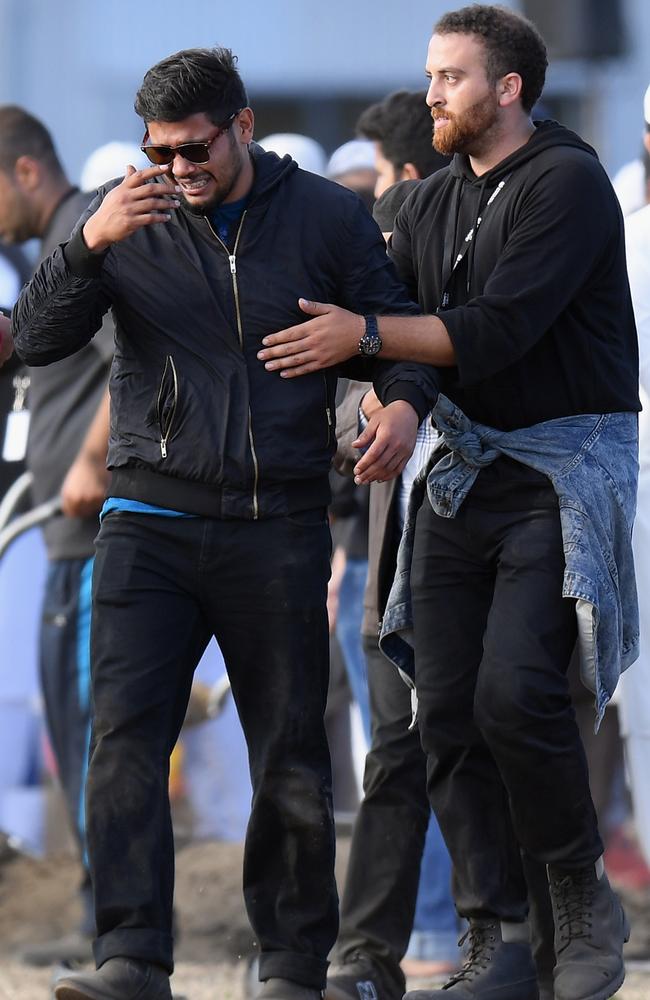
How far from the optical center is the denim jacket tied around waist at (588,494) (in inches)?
183

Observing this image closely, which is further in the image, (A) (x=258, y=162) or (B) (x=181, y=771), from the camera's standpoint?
(B) (x=181, y=771)

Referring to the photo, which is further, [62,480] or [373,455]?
[62,480]

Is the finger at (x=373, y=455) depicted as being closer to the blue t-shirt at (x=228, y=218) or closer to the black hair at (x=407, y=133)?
the blue t-shirt at (x=228, y=218)

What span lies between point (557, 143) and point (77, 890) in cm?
378

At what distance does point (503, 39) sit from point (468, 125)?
0.75 feet

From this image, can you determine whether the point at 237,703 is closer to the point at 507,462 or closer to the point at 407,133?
the point at 507,462

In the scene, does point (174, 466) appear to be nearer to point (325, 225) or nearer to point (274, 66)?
point (325, 225)

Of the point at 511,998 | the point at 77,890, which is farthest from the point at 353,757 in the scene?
the point at 511,998

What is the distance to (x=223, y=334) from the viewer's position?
15.1 ft

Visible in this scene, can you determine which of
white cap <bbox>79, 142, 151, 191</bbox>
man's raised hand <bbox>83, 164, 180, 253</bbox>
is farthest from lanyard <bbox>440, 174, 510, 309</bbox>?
white cap <bbox>79, 142, 151, 191</bbox>

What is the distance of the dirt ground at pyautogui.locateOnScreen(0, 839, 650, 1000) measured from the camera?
634 cm

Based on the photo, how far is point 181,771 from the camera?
7629 mm

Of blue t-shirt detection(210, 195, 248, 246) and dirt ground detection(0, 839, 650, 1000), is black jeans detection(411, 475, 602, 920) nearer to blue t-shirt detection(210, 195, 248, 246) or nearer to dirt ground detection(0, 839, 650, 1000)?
blue t-shirt detection(210, 195, 248, 246)

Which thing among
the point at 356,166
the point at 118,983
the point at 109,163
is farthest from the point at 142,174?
the point at 109,163
